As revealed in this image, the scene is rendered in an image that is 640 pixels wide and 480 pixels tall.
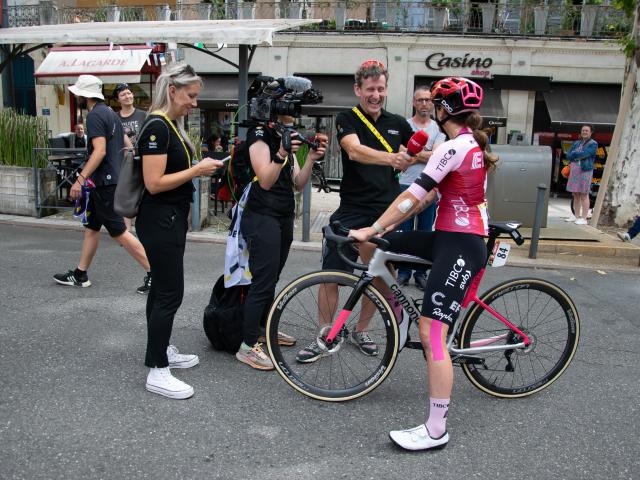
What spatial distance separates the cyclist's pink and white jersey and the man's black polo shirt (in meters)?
0.94

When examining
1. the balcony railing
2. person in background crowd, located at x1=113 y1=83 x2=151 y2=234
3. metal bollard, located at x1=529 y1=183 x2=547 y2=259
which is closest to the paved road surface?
metal bollard, located at x1=529 y1=183 x2=547 y2=259

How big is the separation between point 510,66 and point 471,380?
57.9 feet

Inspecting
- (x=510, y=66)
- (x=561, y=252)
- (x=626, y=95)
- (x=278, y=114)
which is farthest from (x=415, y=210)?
(x=510, y=66)

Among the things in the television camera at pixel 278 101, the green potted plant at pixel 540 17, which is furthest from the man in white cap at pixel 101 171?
the green potted plant at pixel 540 17

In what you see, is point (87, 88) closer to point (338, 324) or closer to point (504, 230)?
point (338, 324)

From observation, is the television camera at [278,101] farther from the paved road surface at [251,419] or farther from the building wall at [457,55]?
the building wall at [457,55]

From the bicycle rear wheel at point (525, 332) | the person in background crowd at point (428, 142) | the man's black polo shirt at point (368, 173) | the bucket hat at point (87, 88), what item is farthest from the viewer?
the person in background crowd at point (428, 142)

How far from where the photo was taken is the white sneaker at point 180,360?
414cm

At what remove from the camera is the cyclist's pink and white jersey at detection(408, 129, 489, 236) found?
3.19 m

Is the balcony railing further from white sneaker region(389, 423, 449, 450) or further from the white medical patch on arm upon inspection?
white sneaker region(389, 423, 449, 450)

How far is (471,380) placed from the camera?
377 centimetres

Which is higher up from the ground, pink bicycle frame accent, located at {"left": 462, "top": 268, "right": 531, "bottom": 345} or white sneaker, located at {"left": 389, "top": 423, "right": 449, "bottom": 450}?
pink bicycle frame accent, located at {"left": 462, "top": 268, "right": 531, "bottom": 345}

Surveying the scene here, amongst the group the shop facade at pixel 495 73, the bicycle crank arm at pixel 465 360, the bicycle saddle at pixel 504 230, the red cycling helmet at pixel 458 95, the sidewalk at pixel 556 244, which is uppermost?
the shop facade at pixel 495 73

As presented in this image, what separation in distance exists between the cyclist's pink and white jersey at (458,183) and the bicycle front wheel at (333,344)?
0.62 meters
